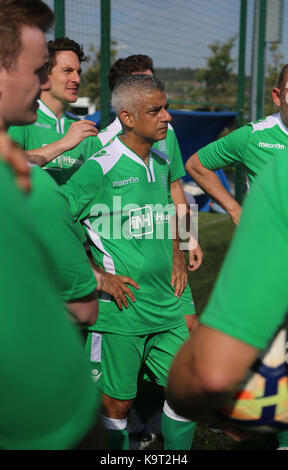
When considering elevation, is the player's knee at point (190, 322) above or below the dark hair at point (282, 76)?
below

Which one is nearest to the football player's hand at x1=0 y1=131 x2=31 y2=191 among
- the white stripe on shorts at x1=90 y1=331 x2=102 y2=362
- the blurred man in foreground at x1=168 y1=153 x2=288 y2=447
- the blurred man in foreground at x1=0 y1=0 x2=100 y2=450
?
the blurred man in foreground at x1=0 y1=0 x2=100 y2=450

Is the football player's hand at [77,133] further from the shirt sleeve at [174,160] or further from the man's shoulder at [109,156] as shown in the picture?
the shirt sleeve at [174,160]

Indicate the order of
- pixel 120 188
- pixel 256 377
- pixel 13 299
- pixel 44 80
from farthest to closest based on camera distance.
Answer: pixel 120 188 < pixel 44 80 < pixel 256 377 < pixel 13 299

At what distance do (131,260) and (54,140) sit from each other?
4.09 ft

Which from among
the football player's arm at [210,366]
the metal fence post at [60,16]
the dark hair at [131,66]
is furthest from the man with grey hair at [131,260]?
the metal fence post at [60,16]

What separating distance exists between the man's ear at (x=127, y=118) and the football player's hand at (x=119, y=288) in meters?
0.89

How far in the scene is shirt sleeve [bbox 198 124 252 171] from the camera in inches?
132

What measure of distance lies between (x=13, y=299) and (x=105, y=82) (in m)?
5.54

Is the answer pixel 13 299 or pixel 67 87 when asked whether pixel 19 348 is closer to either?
pixel 13 299

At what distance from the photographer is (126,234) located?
2.90 m

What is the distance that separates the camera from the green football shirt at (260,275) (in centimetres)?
94

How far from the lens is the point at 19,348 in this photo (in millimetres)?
849

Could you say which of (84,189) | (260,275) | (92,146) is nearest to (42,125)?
(92,146)
